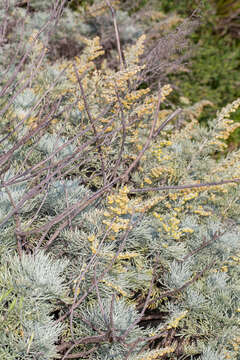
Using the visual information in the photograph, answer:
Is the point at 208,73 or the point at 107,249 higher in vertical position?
the point at 107,249

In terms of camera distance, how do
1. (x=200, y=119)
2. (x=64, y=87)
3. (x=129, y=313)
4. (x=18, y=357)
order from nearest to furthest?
(x=18, y=357) → (x=129, y=313) → (x=64, y=87) → (x=200, y=119)

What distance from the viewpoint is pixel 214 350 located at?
1282mm

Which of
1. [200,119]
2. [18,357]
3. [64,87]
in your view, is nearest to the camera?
[18,357]

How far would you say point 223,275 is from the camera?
4.66 feet

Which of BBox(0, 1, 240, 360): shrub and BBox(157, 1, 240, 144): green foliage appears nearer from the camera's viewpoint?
BBox(0, 1, 240, 360): shrub

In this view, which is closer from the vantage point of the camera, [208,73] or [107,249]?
[107,249]

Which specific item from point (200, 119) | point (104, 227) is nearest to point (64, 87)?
point (104, 227)

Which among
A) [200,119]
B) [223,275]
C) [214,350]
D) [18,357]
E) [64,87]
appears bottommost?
[200,119]

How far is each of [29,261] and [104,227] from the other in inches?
13.4

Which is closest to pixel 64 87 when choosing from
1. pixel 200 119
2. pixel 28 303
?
pixel 28 303

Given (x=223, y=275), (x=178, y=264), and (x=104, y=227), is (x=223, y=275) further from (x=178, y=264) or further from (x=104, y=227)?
(x=104, y=227)

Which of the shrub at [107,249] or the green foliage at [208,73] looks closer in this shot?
the shrub at [107,249]

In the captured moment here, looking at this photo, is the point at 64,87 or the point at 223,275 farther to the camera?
the point at 64,87

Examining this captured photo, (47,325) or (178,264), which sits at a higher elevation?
(47,325)
